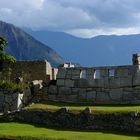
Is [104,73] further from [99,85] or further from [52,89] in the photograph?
[52,89]

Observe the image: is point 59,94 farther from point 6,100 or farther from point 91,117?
point 91,117

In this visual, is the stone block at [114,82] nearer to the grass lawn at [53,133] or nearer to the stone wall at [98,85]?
the stone wall at [98,85]

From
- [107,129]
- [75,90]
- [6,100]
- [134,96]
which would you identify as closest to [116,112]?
[107,129]

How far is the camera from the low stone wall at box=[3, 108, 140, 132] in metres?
25.9

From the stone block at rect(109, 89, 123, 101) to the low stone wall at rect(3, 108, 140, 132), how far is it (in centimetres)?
394

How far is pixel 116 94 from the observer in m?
30.8

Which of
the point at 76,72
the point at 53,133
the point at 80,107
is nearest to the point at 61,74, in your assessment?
the point at 76,72

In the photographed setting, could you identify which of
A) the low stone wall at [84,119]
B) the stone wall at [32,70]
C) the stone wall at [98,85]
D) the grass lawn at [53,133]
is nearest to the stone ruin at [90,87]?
the stone wall at [98,85]

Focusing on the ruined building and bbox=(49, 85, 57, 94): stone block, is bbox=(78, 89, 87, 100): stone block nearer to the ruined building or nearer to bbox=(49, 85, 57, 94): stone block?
the ruined building

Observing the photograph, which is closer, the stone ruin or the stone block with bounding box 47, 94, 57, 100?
the stone ruin

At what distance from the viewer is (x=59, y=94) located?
32.7 m

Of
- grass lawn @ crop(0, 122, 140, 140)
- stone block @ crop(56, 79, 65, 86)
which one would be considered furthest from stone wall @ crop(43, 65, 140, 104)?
grass lawn @ crop(0, 122, 140, 140)

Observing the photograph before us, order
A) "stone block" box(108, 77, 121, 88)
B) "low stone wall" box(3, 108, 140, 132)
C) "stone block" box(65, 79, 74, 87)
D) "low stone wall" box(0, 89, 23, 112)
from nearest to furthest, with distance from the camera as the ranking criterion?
1. "low stone wall" box(3, 108, 140, 132)
2. "stone block" box(108, 77, 121, 88)
3. "low stone wall" box(0, 89, 23, 112)
4. "stone block" box(65, 79, 74, 87)

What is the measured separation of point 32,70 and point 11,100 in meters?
5.04
